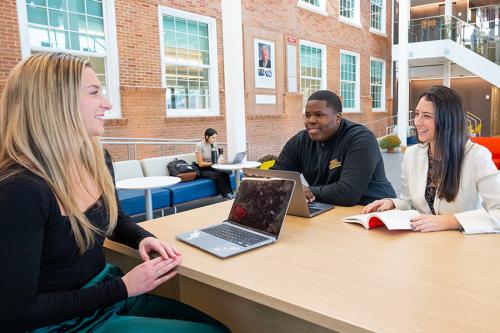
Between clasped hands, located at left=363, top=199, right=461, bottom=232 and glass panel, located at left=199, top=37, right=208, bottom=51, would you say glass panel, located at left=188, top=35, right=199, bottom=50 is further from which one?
clasped hands, located at left=363, top=199, right=461, bottom=232

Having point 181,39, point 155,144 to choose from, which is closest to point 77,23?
point 181,39

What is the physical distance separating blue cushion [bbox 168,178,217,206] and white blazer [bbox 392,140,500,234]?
3.64 metres

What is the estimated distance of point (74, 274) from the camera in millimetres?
1164

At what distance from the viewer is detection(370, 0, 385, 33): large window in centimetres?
1375

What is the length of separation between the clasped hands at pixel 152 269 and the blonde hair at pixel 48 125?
168 millimetres

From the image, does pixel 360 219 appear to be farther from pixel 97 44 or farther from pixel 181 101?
pixel 181 101

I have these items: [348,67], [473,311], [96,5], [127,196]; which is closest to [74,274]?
[473,311]

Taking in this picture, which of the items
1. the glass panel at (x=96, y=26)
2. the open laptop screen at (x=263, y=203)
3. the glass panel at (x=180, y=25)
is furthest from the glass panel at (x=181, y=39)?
the open laptop screen at (x=263, y=203)

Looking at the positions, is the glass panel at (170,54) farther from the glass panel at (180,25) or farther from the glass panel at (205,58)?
the glass panel at (205,58)

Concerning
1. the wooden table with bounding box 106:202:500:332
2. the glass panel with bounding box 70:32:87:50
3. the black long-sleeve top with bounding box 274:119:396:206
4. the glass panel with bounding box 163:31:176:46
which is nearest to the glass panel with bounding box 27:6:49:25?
the glass panel with bounding box 70:32:87:50

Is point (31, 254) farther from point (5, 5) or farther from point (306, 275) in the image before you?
point (5, 5)

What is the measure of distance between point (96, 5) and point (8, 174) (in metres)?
A: 6.48

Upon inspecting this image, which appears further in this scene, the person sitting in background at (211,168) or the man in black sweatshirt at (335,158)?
the person sitting in background at (211,168)

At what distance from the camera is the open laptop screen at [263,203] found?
4.95ft
